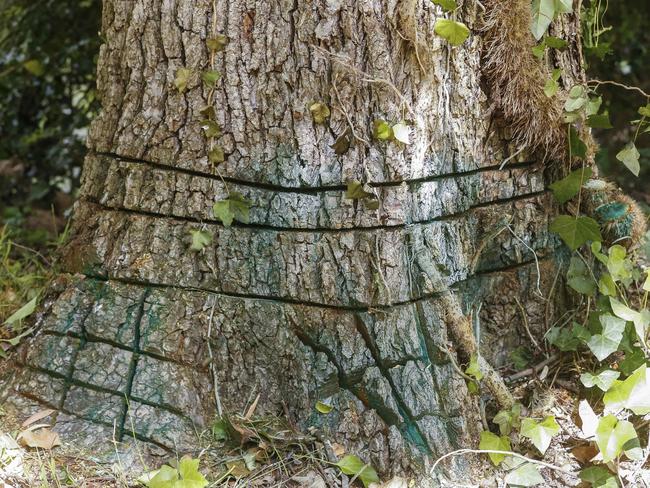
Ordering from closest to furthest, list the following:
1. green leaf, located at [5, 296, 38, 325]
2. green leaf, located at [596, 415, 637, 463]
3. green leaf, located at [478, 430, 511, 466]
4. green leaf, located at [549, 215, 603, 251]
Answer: green leaf, located at [596, 415, 637, 463]
green leaf, located at [478, 430, 511, 466]
green leaf, located at [549, 215, 603, 251]
green leaf, located at [5, 296, 38, 325]

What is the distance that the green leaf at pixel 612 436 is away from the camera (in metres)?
1.76

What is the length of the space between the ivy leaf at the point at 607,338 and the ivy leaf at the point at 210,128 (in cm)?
116

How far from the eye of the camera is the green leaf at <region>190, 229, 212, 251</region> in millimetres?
1899

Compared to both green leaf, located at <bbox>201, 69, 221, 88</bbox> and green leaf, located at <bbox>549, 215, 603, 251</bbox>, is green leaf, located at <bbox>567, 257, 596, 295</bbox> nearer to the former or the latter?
green leaf, located at <bbox>549, 215, 603, 251</bbox>

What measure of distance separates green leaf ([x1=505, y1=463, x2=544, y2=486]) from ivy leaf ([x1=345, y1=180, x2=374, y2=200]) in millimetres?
790

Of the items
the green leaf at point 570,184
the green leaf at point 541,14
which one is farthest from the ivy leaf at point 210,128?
the green leaf at point 570,184

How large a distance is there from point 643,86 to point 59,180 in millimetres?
3283

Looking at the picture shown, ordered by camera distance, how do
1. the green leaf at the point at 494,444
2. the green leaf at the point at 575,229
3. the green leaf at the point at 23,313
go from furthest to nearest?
the green leaf at the point at 23,313, the green leaf at the point at 575,229, the green leaf at the point at 494,444

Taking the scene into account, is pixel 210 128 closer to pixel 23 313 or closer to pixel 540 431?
pixel 23 313

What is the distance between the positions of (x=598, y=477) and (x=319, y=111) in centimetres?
116

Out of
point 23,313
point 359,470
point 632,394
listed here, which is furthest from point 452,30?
point 23,313

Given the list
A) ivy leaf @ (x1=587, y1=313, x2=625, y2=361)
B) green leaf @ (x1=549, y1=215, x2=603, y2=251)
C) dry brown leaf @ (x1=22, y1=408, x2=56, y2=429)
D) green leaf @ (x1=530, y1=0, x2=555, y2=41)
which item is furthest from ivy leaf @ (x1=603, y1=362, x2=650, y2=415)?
dry brown leaf @ (x1=22, y1=408, x2=56, y2=429)

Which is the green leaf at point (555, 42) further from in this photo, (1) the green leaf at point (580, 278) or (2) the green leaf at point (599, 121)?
(1) the green leaf at point (580, 278)

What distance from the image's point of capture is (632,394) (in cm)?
184
